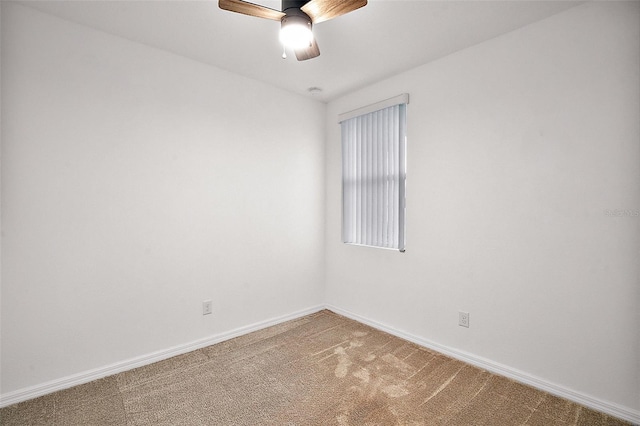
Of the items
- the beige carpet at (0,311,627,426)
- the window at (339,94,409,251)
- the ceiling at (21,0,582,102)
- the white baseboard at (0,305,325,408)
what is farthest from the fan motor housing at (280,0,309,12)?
the white baseboard at (0,305,325,408)

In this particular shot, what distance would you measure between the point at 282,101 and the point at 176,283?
2132mm

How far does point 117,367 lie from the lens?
242cm

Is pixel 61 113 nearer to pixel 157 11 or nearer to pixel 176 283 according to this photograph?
pixel 157 11

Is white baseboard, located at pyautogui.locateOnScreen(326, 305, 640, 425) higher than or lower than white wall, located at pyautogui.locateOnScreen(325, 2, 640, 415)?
lower

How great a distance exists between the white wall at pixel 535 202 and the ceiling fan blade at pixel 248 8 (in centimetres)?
171

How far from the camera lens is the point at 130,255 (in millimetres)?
2498

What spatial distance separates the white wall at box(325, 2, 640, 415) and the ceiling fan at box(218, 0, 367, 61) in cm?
147

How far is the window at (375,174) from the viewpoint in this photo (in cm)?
309

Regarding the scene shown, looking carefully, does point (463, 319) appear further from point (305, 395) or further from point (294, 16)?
point (294, 16)

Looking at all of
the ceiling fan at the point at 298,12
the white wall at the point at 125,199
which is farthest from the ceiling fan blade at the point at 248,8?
the white wall at the point at 125,199

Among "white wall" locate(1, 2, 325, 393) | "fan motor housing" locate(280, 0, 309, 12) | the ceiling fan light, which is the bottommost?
"white wall" locate(1, 2, 325, 393)

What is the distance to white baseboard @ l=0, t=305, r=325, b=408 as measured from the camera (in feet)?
6.79

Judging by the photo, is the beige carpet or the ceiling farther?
the ceiling

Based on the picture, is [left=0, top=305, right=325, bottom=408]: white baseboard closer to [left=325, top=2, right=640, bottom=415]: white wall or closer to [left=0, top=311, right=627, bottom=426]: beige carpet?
[left=0, top=311, right=627, bottom=426]: beige carpet
